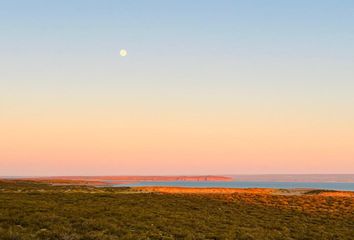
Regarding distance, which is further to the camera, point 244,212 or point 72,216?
point 244,212

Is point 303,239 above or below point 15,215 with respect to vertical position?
below

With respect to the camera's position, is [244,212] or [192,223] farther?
[244,212]

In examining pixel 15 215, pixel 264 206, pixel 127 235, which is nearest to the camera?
pixel 127 235

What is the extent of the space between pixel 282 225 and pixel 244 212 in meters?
6.87

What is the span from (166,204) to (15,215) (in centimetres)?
1682

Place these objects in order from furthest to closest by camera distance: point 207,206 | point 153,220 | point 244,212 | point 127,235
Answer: point 207,206
point 244,212
point 153,220
point 127,235

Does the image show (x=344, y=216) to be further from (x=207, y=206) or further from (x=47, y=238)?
(x=47, y=238)

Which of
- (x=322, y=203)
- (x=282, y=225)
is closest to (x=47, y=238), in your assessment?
(x=282, y=225)

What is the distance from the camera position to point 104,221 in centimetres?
2334

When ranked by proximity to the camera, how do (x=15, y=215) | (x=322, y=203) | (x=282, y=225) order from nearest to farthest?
(x=15, y=215), (x=282, y=225), (x=322, y=203)

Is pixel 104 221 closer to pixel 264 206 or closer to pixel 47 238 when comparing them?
pixel 47 238

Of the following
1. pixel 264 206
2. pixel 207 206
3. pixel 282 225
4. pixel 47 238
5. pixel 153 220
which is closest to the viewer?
pixel 47 238

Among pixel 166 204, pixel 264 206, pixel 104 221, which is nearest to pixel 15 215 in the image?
pixel 104 221

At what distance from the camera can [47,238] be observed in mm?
A: 18359
